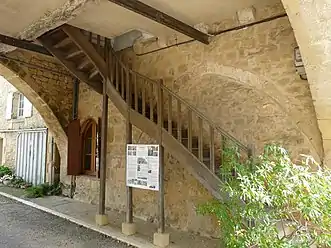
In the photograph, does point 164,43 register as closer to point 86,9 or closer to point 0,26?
point 86,9

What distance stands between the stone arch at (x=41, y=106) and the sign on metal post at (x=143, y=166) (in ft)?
9.94

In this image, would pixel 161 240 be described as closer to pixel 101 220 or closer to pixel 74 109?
pixel 101 220

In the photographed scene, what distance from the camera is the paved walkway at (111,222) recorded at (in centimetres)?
401

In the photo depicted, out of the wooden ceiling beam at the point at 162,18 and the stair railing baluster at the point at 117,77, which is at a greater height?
the wooden ceiling beam at the point at 162,18

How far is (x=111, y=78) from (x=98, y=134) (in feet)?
6.56

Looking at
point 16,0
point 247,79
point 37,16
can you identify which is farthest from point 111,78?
point 247,79

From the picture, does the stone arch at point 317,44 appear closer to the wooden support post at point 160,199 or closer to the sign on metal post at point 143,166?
the wooden support post at point 160,199

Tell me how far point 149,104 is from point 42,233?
8.66ft

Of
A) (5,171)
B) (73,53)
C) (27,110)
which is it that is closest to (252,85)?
(73,53)

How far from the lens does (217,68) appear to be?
4215mm

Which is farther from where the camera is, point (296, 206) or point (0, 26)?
point (0, 26)

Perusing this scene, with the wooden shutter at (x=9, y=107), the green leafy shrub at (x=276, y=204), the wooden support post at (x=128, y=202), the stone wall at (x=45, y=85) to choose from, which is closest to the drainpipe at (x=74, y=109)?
the stone wall at (x=45, y=85)

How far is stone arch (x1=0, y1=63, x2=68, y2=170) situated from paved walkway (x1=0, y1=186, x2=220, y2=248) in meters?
1.16

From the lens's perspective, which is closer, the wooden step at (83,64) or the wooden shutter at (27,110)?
the wooden step at (83,64)
